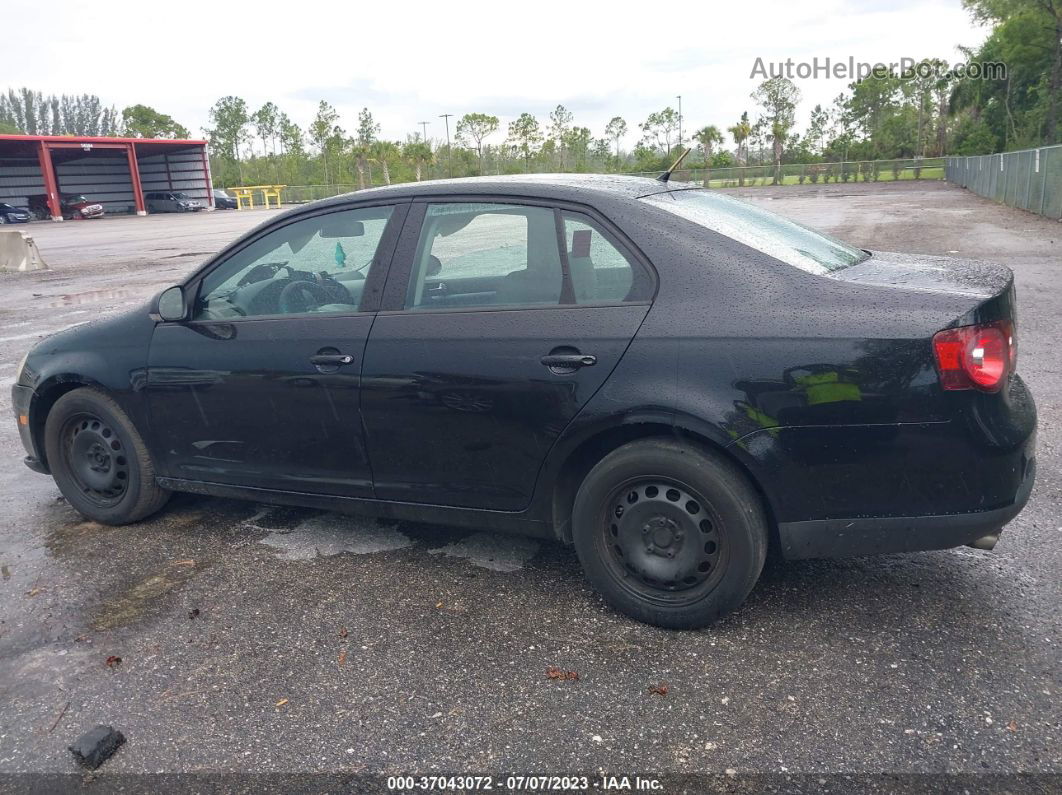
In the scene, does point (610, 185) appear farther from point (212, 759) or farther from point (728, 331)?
point (212, 759)

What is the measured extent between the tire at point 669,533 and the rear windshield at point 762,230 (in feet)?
2.81

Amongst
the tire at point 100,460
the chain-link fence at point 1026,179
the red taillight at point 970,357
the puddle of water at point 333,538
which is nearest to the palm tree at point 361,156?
the chain-link fence at point 1026,179

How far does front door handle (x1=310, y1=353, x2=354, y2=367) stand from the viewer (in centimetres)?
377

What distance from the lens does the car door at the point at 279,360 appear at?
3848 mm

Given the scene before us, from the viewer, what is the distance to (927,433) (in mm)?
2949

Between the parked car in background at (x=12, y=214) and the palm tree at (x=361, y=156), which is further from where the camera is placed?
the palm tree at (x=361, y=156)

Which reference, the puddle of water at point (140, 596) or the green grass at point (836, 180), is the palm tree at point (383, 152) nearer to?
the green grass at point (836, 180)

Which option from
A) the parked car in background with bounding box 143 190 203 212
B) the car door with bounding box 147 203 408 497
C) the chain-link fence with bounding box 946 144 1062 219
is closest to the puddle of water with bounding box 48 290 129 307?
the car door with bounding box 147 203 408 497

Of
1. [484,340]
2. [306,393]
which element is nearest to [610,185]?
[484,340]

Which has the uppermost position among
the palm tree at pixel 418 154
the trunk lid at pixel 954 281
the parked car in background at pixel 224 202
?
the palm tree at pixel 418 154

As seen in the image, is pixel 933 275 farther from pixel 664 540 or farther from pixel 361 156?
pixel 361 156

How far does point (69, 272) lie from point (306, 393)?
1776cm

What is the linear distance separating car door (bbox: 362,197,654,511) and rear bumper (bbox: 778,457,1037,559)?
92cm

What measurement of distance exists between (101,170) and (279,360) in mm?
63637
